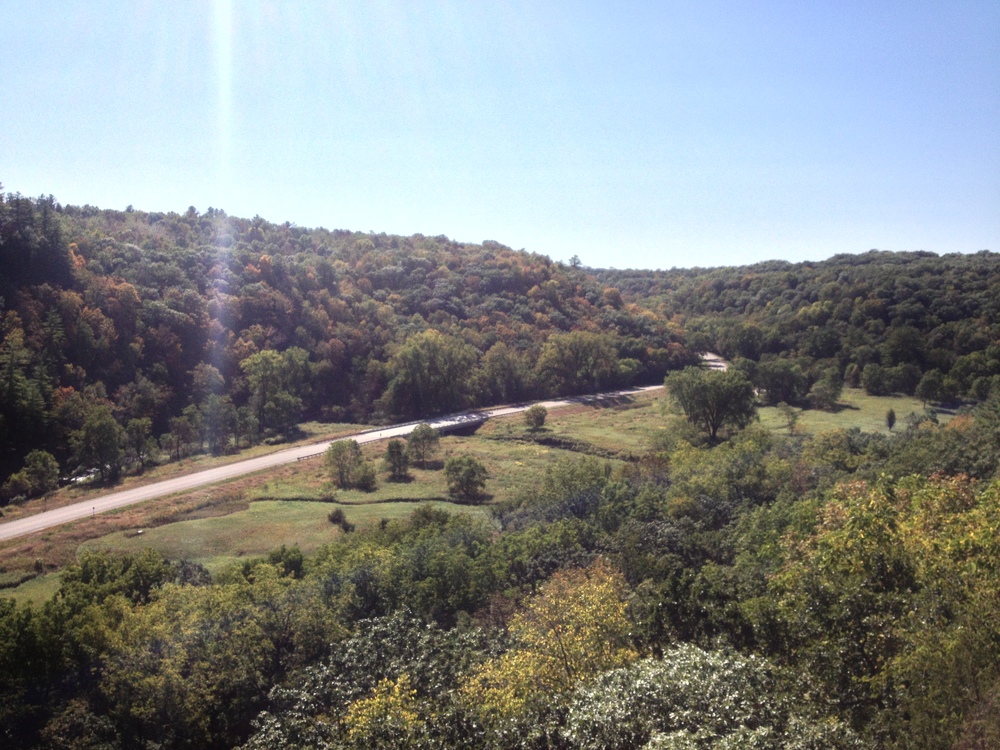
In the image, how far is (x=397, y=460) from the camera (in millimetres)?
47281

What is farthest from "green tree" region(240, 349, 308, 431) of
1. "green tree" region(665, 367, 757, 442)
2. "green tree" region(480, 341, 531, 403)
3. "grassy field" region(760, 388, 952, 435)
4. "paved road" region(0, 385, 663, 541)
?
"grassy field" region(760, 388, 952, 435)

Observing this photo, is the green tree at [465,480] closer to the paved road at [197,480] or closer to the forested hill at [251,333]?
the paved road at [197,480]

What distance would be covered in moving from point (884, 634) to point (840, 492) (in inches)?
476

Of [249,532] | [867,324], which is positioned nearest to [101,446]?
[249,532]

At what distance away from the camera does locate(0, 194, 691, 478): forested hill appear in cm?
5309

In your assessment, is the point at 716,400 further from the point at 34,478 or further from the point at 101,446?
the point at 34,478

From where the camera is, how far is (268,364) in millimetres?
Result: 62719

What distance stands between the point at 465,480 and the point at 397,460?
7.27 meters

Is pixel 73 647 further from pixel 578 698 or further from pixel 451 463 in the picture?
pixel 451 463

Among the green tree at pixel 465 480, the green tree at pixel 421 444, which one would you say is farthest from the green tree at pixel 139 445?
the green tree at pixel 465 480

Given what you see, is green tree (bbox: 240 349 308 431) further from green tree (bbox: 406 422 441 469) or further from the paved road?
green tree (bbox: 406 422 441 469)

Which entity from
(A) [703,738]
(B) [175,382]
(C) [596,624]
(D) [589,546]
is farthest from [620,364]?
(A) [703,738]

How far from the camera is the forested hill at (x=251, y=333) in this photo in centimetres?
5309

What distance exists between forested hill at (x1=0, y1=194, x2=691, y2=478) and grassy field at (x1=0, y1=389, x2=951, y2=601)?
24.4 ft
